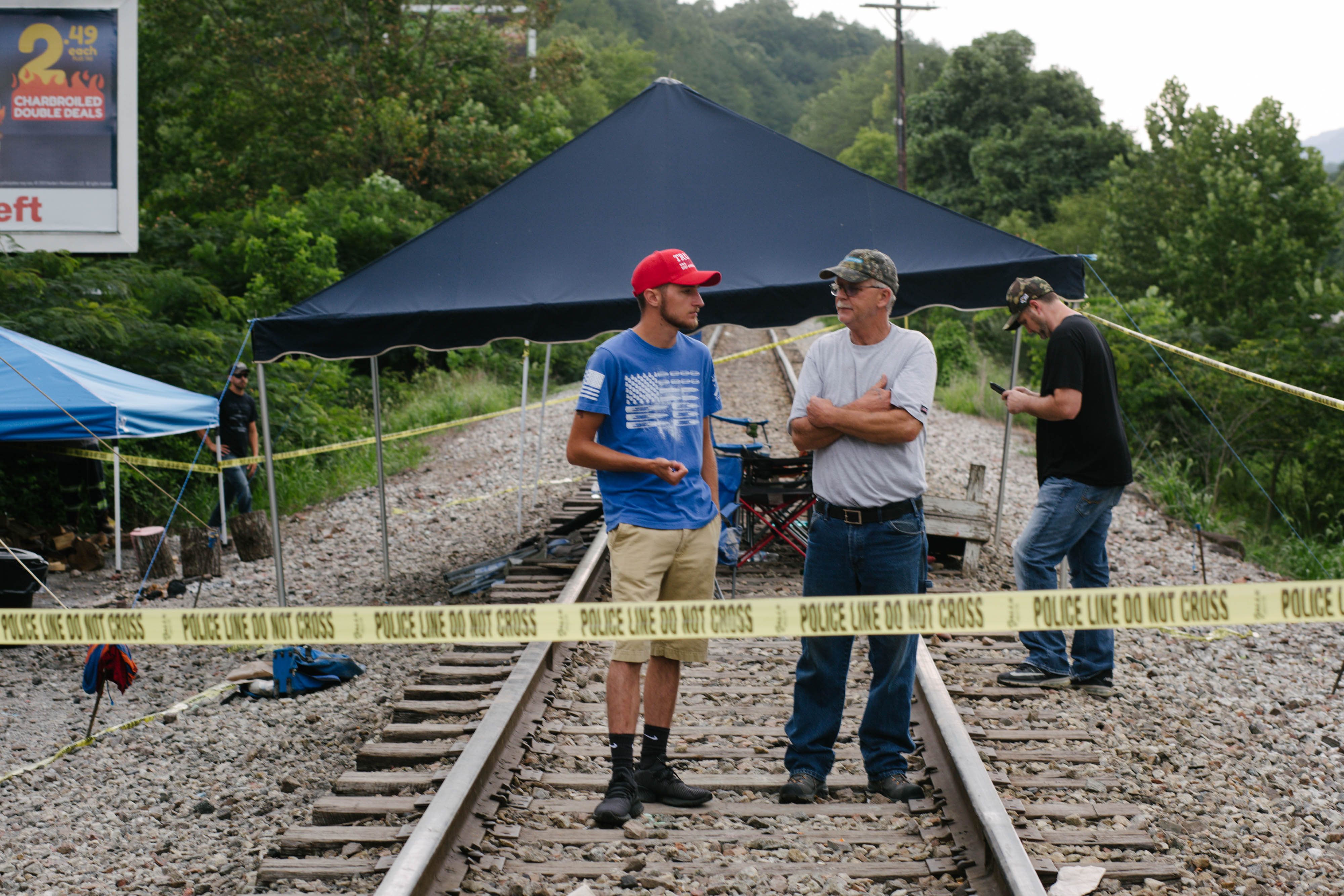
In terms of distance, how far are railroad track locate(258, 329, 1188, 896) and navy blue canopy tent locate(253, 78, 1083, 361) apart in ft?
9.03

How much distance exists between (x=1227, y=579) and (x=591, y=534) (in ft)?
18.5

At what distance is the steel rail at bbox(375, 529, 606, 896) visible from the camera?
3.34 m

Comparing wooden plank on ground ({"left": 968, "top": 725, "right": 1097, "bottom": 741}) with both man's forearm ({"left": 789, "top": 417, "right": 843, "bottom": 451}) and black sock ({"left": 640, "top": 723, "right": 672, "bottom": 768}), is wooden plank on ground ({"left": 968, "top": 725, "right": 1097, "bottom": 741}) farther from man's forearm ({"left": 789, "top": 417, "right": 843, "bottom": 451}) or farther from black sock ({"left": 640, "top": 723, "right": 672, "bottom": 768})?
man's forearm ({"left": 789, "top": 417, "right": 843, "bottom": 451})

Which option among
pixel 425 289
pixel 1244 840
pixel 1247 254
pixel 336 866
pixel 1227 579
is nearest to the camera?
pixel 336 866

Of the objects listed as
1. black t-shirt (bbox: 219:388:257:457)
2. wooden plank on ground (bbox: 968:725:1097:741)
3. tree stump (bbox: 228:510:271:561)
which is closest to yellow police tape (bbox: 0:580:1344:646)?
wooden plank on ground (bbox: 968:725:1097:741)

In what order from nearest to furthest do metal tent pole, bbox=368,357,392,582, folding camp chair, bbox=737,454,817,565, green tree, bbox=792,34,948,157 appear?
folding camp chair, bbox=737,454,817,565 → metal tent pole, bbox=368,357,392,582 → green tree, bbox=792,34,948,157

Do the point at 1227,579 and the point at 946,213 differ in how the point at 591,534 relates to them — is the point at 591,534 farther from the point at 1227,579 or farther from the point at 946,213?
the point at 1227,579

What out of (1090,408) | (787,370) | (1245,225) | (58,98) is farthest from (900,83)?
(1090,408)

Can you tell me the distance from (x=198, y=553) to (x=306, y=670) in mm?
3868

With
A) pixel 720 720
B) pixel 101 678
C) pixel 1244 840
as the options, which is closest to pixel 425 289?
pixel 101 678

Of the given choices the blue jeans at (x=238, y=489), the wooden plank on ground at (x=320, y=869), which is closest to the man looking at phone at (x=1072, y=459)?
the wooden plank on ground at (x=320, y=869)

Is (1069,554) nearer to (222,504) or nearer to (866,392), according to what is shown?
(866,392)

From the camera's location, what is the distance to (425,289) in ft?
25.1

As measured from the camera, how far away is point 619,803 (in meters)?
3.96
